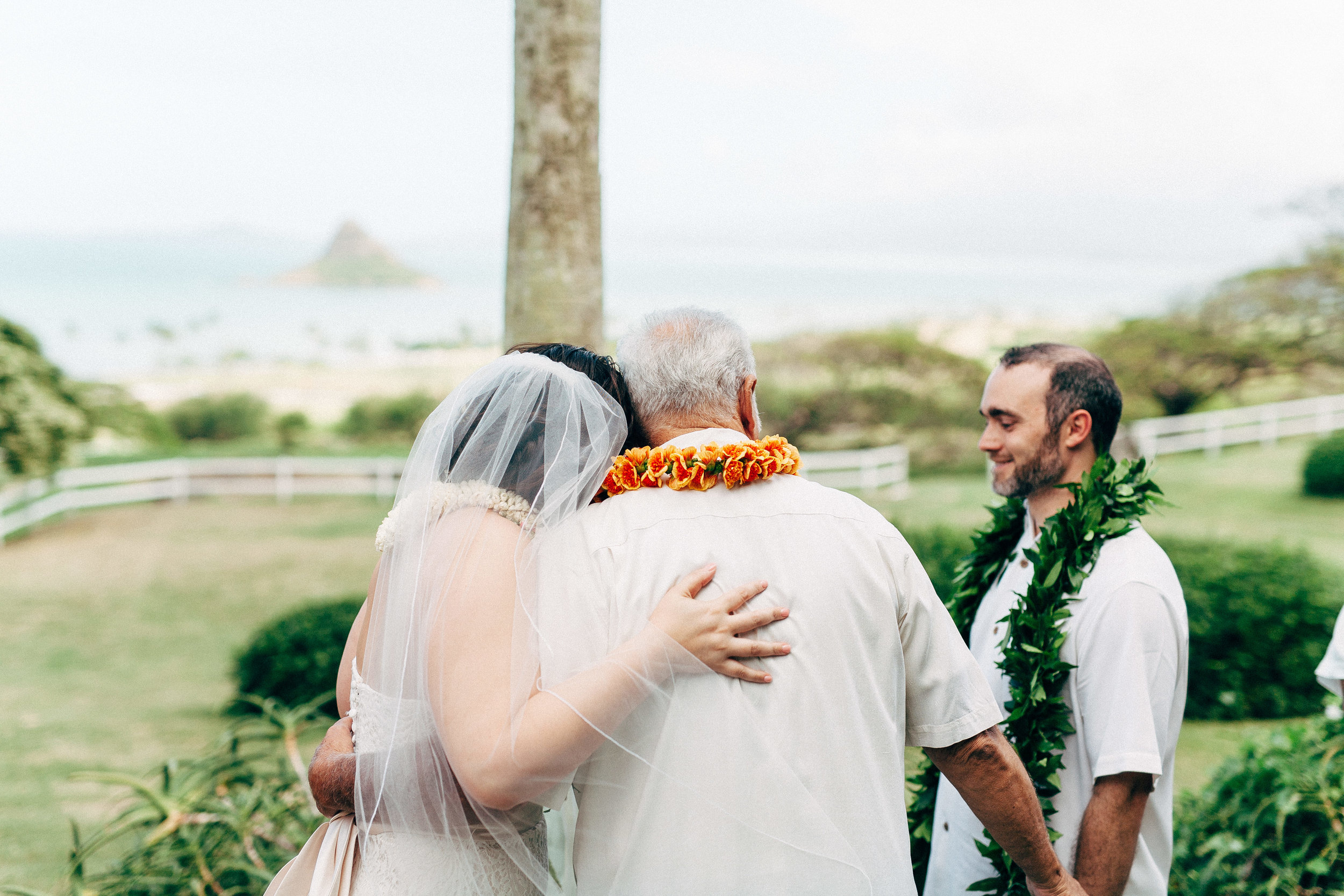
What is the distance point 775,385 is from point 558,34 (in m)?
10.2

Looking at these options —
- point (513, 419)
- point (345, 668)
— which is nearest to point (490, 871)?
point (345, 668)

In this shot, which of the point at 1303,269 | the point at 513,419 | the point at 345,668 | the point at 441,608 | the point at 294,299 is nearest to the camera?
the point at 441,608

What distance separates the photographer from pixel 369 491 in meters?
14.3

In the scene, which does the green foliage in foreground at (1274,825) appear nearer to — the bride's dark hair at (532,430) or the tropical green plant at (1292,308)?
the bride's dark hair at (532,430)

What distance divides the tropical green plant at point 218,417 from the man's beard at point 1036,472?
13064 millimetres

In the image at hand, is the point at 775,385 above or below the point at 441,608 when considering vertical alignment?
below

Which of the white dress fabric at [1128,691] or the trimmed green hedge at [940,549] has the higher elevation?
the white dress fabric at [1128,691]

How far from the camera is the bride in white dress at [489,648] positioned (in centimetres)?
161

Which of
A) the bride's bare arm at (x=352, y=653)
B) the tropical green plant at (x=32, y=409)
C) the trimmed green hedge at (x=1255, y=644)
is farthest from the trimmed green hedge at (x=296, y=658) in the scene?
the tropical green plant at (x=32, y=409)

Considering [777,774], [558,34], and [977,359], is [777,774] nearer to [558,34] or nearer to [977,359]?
[558,34]

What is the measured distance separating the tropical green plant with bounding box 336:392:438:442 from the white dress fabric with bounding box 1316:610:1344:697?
1264cm

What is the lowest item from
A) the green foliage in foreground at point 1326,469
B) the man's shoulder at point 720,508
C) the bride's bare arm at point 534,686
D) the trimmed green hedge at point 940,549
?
the green foliage in foreground at point 1326,469

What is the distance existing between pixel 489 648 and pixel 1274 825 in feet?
11.2

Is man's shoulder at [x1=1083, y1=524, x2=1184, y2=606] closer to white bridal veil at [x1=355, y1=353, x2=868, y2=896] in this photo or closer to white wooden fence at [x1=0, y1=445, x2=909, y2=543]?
white bridal veil at [x1=355, y1=353, x2=868, y2=896]
